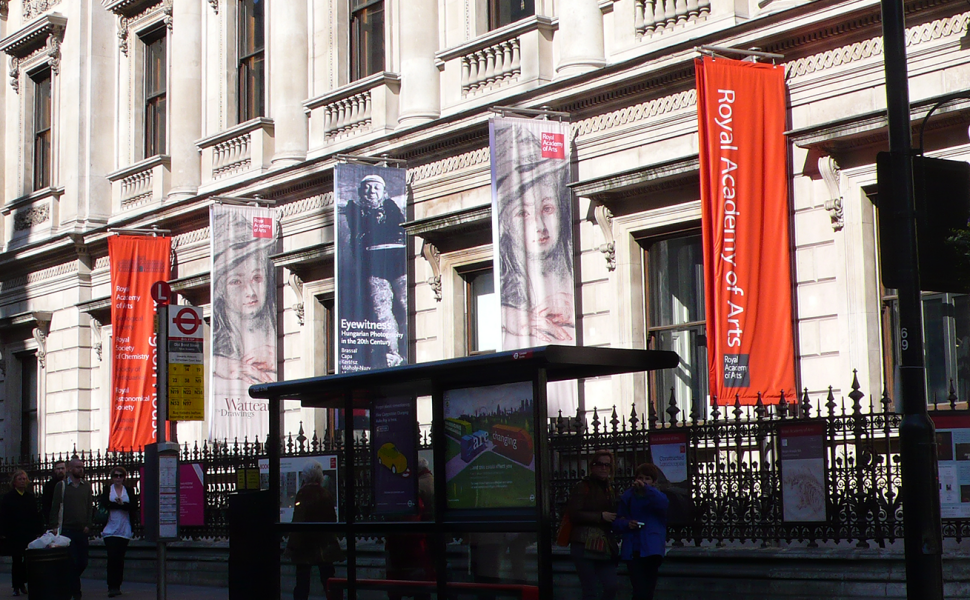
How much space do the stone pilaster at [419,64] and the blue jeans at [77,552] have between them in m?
7.50

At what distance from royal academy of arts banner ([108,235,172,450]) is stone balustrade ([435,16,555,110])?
783 centimetres

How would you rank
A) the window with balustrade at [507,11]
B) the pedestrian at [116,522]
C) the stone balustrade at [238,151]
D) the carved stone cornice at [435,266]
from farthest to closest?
the stone balustrade at [238,151] < the carved stone cornice at [435,266] < the window with balustrade at [507,11] < the pedestrian at [116,522]

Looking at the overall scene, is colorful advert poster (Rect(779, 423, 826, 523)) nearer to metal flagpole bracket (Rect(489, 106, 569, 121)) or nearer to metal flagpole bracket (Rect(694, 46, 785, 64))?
metal flagpole bracket (Rect(694, 46, 785, 64))

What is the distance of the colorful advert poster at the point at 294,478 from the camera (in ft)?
39.4

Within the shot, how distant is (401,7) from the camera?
2111 centimetres

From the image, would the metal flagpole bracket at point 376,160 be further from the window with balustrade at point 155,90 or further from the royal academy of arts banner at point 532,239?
the window with balustrade at point 155,90

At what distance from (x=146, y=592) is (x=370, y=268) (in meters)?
5.58

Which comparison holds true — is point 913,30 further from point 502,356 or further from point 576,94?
point 502,356

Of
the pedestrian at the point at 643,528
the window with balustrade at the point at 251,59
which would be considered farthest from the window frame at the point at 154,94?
the pedestrian at the point at 643,528

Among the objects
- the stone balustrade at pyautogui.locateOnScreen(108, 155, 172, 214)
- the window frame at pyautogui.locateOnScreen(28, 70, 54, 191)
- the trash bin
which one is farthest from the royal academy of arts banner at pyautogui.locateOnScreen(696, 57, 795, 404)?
the window frame at pyautogui.locateOnScreen(28, 70, 54, 191)

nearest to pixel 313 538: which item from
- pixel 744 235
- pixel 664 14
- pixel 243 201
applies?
pixel 744 235

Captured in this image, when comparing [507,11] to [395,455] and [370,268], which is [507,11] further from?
[395,455]

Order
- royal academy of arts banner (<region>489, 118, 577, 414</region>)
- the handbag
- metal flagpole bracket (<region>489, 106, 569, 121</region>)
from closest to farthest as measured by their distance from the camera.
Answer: the handbag → royal academy of arts banner (<region>489, 118, 577, 414</region>) → metal flagpole bracket (<region>489, 106, 569, 121</region>)

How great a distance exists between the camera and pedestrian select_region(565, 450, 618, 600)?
1194cm
